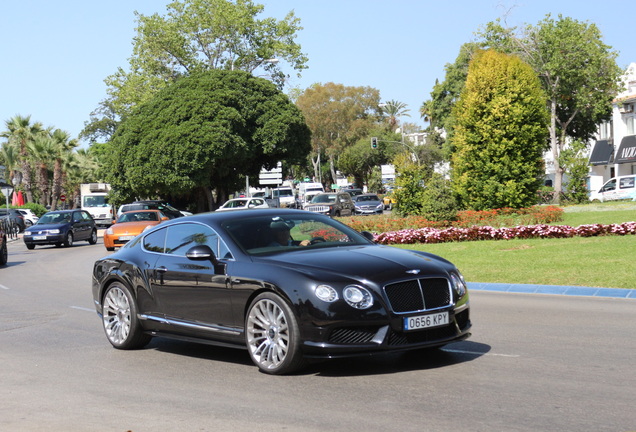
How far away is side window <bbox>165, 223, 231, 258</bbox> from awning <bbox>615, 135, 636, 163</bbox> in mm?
61136

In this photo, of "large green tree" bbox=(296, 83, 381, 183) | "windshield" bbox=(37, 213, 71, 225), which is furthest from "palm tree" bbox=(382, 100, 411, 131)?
"windshield" bbox=(37, 213, 71, 225)

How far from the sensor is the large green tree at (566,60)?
189 feet

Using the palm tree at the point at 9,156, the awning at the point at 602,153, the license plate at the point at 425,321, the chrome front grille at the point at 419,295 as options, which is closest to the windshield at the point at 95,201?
the palm tree at the point at 9,156

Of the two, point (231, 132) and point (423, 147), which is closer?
point (231, 132)

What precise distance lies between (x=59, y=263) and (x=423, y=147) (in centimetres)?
7679

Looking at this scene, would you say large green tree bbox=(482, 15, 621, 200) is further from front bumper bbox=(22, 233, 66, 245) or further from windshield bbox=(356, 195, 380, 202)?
front bumper bbox=(22, 233, 66, 245)

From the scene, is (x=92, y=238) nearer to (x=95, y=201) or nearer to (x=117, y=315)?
(x=95, y=201)

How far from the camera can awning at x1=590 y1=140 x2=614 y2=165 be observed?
7025 centimetres

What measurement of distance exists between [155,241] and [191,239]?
72 cm

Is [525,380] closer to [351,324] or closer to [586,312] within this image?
[351,324]

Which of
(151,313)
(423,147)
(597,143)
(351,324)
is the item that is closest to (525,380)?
(351,324)

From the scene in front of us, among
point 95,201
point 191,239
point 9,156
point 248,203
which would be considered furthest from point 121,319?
point 9,156

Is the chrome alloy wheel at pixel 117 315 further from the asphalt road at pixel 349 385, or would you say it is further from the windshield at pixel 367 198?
the windshield at pixel 367 198

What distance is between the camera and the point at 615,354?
845 cm
